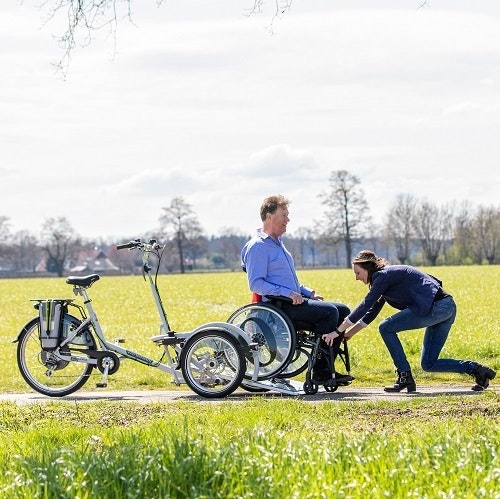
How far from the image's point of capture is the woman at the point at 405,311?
394 inches

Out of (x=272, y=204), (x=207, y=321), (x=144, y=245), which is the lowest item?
(x=207, y=321)

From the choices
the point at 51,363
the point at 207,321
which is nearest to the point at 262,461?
the point at 51,363

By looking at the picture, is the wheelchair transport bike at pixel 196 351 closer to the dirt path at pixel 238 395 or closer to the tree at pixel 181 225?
the dirt path at pixel 238 395

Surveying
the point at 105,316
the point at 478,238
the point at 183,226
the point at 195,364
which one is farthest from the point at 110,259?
the point at 195,364

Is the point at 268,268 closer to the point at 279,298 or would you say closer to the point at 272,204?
the point at 279,298

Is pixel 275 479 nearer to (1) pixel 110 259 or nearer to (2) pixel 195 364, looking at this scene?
(2) pixel 195 364

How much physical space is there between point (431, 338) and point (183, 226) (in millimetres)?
97947

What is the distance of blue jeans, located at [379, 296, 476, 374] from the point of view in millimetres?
10125

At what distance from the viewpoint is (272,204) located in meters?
10.3

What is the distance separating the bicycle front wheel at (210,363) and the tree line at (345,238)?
87.0 metres

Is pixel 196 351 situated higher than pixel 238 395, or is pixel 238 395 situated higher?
pixel 196 351

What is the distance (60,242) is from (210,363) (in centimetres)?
11279

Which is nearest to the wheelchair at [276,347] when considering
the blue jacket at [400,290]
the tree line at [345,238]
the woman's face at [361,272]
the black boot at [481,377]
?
the blue jacket at [400,290]

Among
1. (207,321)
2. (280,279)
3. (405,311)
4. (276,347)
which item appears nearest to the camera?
(405,311)
